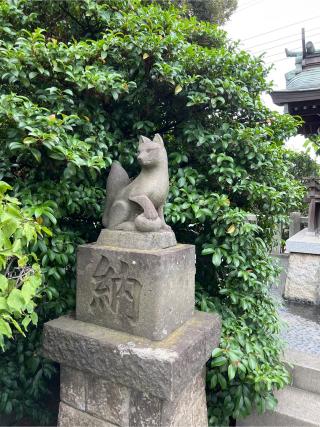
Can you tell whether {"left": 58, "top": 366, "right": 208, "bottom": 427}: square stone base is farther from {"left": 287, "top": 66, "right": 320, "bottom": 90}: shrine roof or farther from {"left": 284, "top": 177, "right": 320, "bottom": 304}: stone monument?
{"left": 287, "top": 66, "right": 320, "bottom": 90}: shrine roof

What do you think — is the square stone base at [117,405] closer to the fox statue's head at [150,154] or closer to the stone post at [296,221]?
the fox statue's head at [150,154]

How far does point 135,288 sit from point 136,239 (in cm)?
30

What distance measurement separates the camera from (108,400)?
1.78 metres

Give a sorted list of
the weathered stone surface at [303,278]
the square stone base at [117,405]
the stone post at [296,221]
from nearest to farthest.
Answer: the square stone base at [117,405] → the weathered stone surface at [303,278] → the stone post at [296,221]

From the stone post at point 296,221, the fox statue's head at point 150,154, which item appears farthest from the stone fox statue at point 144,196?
the stone post at point 296,221

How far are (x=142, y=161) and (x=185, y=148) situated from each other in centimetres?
82

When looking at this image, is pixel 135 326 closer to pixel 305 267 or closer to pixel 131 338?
pixel 131 338

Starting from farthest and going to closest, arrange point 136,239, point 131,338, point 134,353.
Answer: point 136,239
point 131,338
point 134,353

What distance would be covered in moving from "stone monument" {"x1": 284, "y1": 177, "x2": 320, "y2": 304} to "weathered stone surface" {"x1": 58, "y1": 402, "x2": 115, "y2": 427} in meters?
3.96

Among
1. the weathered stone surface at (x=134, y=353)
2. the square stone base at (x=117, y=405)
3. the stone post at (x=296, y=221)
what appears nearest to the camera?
the weathered stone surface at (x=134, y=353)

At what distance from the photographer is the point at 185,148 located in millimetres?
2586

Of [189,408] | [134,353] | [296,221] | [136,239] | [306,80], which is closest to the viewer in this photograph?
[134,353]

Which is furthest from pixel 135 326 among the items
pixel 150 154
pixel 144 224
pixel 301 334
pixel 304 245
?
pixel 304 245

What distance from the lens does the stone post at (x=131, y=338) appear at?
162 centimetres
